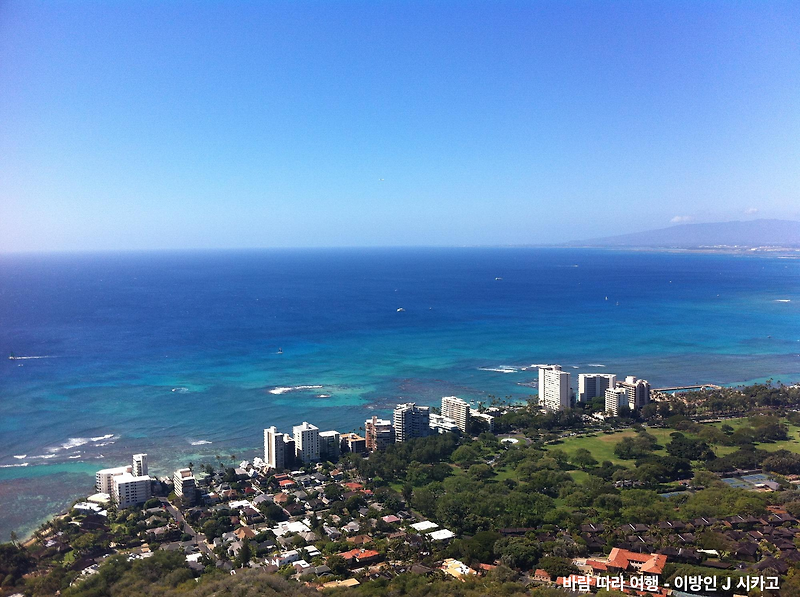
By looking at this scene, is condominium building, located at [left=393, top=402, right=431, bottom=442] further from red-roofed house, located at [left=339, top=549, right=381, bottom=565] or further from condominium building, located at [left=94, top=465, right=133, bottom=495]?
condominium building, located at [left=94, top=465, right=133, bottom=495]

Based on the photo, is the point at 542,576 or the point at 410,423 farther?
the point at 410,423

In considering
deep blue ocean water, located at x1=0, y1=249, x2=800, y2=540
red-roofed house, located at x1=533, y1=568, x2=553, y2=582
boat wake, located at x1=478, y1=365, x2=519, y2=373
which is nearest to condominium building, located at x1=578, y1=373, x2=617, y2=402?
deep blue ocean water, located at x1=0, y1=249, x2=800, y2=540

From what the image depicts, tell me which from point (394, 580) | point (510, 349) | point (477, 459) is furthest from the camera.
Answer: point (510, 349)

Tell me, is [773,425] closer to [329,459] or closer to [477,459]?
[477,459]

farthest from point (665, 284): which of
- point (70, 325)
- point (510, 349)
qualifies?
point (70, 325)

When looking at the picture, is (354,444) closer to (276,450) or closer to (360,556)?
(276,450)

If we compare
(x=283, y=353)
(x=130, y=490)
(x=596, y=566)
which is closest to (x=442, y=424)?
(x=596, y=566)

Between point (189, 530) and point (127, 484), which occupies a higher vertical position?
point (127, 484)
